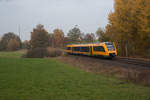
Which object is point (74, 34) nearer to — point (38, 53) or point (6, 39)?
point (38, 53)

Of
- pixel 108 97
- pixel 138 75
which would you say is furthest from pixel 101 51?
pixel 108 97

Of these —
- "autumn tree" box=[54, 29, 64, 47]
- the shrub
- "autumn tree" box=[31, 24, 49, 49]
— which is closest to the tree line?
the shrub

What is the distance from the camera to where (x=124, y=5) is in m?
27.0

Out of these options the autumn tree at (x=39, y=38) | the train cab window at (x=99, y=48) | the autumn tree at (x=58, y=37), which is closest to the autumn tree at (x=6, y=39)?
the autumn tree at (x=58, y=37)

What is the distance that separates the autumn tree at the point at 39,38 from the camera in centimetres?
6682

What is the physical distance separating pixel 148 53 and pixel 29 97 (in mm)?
25532

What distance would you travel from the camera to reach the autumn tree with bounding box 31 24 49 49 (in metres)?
66.8

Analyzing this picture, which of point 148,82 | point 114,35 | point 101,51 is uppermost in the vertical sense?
point 114,35

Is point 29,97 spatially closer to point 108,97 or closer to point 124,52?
point 108,97

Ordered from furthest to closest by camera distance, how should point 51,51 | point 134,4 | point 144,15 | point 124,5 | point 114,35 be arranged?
1. point 51,51
2. point 114,35
3. point 124,5
4. point 134,4
5. point 144,15

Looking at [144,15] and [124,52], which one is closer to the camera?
[144,15]

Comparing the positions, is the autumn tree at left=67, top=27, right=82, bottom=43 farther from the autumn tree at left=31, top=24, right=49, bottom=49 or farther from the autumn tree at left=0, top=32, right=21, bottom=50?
the autumn tree at left=0, top=32, right=21, bottom=50

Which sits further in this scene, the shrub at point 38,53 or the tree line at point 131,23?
the shrub at point 38,53

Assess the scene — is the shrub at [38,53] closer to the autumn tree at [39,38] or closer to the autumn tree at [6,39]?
the autumn tree at [39,38]
